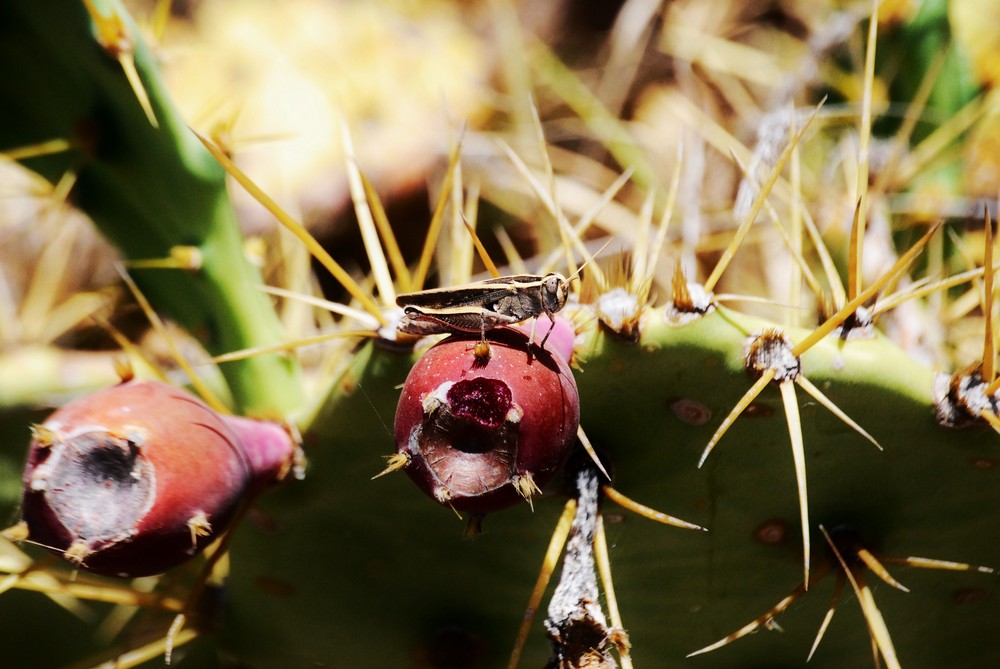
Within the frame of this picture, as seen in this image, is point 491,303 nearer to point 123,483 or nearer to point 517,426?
point 517,426

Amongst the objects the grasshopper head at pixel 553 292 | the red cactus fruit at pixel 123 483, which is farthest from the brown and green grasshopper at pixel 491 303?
the red cactus fruit at pixel 123 483

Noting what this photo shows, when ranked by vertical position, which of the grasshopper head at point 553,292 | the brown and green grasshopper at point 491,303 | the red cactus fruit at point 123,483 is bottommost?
the red cactus fruit at point 123,483

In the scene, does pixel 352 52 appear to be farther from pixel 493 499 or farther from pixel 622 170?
pixel 493 499

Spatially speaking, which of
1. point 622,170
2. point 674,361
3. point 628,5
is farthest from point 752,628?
point 628,5

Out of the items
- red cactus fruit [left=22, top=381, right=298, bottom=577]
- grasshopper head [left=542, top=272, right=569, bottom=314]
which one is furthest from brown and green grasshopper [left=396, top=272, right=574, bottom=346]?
red cactus fruit [left=22, top=381, right=298, bottom=577]

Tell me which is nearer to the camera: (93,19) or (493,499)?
(493,499)

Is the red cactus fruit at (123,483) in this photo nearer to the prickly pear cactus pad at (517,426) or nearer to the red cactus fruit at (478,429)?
the prickly pear cactus pad at (517,426)

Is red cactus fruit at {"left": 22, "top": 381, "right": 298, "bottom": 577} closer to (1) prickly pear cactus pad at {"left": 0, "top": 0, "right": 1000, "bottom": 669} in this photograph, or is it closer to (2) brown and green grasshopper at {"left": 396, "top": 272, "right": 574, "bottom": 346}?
(1) prickly pear cactus pad at {"left": 0, "top": 0, "right": 1000, "bottom": 669}
